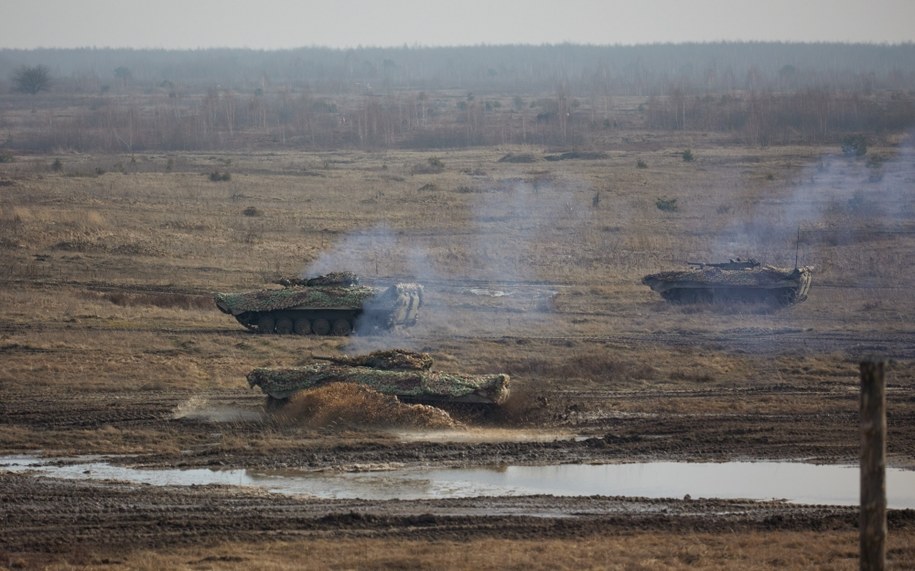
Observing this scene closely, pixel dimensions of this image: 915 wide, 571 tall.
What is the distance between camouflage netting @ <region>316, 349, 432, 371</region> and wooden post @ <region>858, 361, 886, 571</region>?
11951mm

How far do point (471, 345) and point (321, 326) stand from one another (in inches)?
158

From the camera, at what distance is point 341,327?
30.2 meters

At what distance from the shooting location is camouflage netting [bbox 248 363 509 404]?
20.3 m

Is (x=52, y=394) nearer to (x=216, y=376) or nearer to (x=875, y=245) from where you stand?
(x=216, y=376)

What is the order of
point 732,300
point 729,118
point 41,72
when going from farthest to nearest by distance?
point 41,72 < point 729,118 < point 732,300

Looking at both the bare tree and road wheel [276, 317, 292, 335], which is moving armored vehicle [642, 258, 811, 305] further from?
the bare tree

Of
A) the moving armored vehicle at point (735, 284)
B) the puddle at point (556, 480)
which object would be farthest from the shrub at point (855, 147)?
the puddle at point (556, 480)

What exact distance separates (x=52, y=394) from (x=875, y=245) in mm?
28693

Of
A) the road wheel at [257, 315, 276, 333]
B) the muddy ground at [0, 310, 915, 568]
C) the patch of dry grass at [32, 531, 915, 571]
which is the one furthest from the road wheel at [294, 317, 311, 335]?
the patch of dry grass at [32, 531, 915, 571]

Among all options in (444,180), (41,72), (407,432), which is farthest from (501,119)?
(407,432)

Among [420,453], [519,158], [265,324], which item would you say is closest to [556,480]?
[420,453]

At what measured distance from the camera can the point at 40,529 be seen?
1389 cm

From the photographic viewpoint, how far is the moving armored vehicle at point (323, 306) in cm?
2961

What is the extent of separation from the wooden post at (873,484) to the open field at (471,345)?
2979 mm
